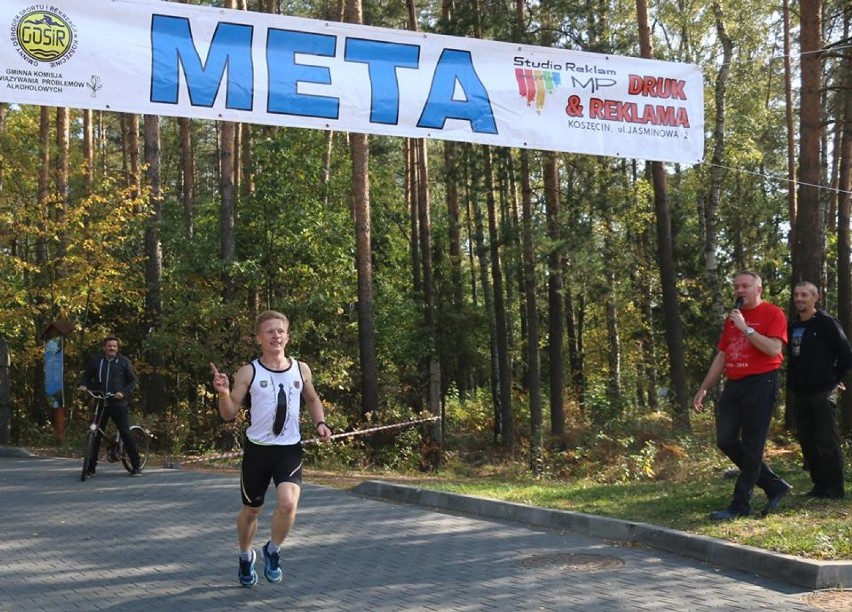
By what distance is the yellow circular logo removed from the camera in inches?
350

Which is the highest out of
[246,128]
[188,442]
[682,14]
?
[682,14]

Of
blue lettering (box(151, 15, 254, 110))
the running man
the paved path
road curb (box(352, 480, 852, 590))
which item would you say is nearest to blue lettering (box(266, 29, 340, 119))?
blue lettering (box(151, 15, 254, 110))

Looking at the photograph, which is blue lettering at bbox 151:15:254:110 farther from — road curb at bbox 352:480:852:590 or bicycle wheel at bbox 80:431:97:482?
bicycle wheel at bbox 80:431:97:482

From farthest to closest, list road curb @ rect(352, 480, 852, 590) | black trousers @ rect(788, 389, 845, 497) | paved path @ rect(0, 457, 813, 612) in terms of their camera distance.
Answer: black trousers @ rect(788, 389, 845, 497) < road curb @ rect(352, 480, 852, 590) < paved path @ rect(0, 457, 813, 612)

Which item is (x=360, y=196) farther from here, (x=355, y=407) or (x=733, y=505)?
(x=733, y=505)

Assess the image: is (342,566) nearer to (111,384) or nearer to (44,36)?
(44,36)

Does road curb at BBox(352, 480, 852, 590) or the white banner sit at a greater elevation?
the white banner

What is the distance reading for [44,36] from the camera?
8.98 meters

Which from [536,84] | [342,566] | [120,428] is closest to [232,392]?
[342,566]

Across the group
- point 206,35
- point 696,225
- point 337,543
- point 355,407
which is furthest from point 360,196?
point 696,225

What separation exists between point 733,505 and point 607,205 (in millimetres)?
18117

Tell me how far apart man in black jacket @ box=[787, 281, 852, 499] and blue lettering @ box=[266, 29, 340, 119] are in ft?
17.1

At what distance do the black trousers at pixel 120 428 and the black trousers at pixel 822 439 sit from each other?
343 inches

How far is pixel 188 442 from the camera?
2052 centimetres
